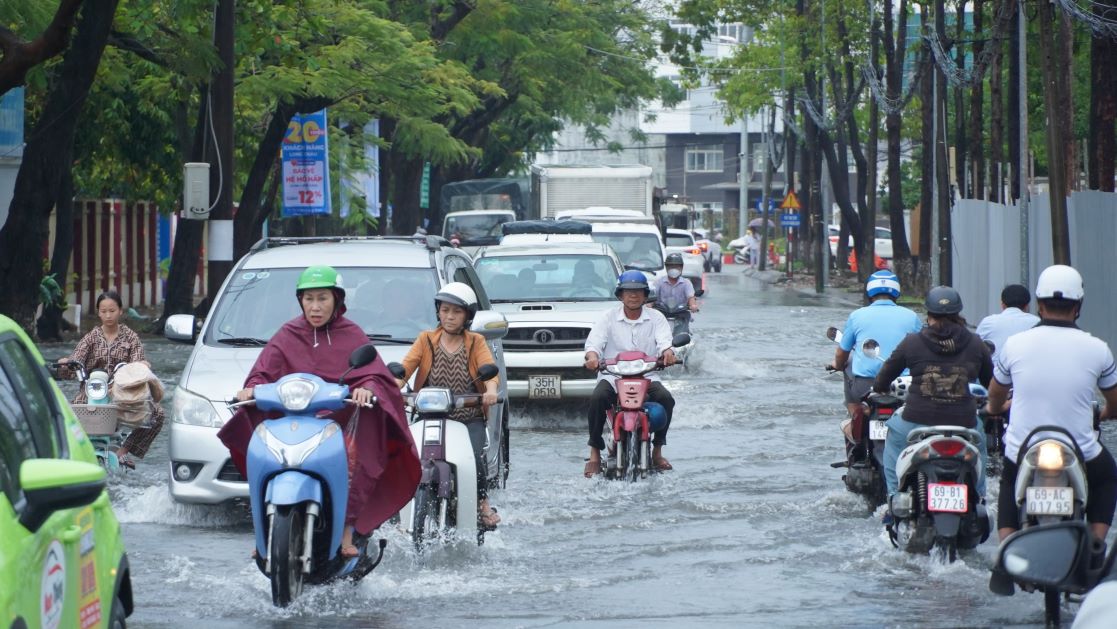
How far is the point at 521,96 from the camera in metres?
46.1

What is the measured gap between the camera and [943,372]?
9.84 m

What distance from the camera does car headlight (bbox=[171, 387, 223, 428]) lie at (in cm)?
1091

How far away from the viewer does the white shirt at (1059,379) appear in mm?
8250

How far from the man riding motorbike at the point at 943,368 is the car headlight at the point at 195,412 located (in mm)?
3986

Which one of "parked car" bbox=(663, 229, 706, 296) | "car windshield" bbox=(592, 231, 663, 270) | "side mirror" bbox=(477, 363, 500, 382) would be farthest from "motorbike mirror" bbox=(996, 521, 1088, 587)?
"parked car" bbox=(663, 229, 706, 296)

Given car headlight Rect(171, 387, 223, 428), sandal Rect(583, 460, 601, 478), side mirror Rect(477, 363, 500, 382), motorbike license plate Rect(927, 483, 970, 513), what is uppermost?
side mirror Rect(477, 363, 500, 382)

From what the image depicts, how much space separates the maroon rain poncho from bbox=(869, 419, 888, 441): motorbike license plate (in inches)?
137

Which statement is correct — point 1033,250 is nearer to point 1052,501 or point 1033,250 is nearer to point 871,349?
point 871,349

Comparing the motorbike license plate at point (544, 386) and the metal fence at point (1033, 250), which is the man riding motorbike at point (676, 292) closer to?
the metal fence at point (1033, 250)

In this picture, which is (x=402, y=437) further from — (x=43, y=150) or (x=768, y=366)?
(x=768, y=366)

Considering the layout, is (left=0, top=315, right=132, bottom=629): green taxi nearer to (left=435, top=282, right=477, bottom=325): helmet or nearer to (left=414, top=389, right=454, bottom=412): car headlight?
(left=414, top=389, right=454, bottom=412): car headlight

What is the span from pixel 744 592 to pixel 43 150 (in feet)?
39.1

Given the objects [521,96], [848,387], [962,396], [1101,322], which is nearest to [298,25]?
[1101,322]

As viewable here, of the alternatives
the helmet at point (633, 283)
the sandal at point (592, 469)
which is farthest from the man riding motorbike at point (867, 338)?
the sandal at point (592, 469)
